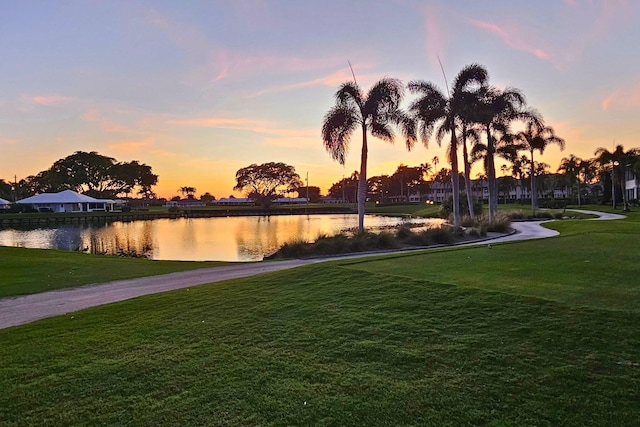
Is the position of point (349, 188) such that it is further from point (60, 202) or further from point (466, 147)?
point (466, 147)

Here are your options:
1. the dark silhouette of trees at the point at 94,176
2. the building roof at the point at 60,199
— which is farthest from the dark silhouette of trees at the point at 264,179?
the building roof at the point at 60,199

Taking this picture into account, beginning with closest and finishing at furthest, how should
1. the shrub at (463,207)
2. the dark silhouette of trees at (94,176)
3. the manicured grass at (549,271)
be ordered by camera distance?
the manicured grass at (549,271), the shrub at (463,207), the dark silhouette of trees at (94,176)

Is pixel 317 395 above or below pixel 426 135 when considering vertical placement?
below

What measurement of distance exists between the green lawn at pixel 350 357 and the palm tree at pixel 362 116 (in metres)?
16.5

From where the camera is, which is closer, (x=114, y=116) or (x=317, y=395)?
(x=317, y=395)

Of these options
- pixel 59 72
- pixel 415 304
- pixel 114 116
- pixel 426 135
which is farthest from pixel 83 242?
pixel 415 304

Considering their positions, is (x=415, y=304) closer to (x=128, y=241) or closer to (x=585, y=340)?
(x=585, y=340)

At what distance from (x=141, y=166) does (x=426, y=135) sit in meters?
93.4

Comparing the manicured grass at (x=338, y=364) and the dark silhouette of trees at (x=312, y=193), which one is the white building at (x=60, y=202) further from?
the manicured grass at (x=338, y=364)

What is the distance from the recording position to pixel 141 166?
347 ft

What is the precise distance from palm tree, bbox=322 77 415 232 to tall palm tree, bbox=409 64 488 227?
9.44ft

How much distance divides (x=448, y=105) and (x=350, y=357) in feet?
81.7

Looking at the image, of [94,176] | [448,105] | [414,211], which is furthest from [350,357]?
[94,176]

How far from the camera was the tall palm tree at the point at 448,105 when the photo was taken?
1053 inches
